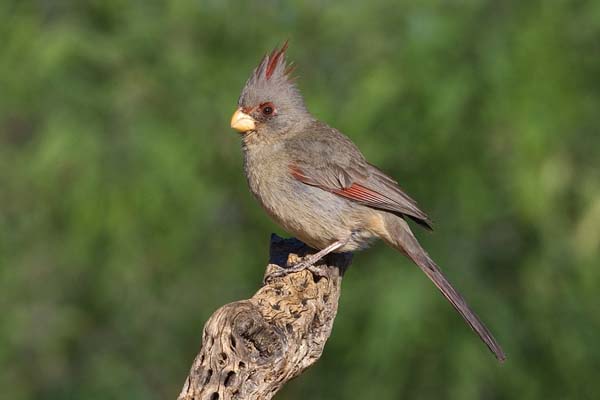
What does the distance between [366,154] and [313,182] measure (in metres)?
1.40

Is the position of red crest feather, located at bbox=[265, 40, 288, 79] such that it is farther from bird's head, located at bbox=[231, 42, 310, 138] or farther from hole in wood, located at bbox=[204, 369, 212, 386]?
hole in wood, located at bbox=[204, 369, 212, 386]

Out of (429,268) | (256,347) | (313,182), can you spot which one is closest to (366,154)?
(313,182)

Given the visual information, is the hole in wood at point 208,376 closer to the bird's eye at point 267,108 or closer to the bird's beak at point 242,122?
the bird's beak at point 242,122

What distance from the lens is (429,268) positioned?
5641 mm

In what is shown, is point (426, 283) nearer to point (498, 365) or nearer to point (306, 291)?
point (498, 365)

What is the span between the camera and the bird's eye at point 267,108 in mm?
6051

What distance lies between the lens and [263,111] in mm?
6062

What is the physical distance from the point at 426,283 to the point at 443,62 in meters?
1.49

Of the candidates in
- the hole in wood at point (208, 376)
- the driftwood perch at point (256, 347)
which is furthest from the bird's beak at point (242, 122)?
the hole in wood at point (208, 376)

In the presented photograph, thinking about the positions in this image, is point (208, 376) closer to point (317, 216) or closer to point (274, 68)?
point (317, 216)

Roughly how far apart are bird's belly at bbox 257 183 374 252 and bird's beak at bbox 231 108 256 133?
42 centimetres

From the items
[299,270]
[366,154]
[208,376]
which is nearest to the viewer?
[208,376]

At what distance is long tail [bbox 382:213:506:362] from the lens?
5.39 meters

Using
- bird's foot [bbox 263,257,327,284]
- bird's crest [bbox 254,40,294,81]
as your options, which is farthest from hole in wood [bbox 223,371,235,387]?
bird's crest [bbox 254,40,294,81]
